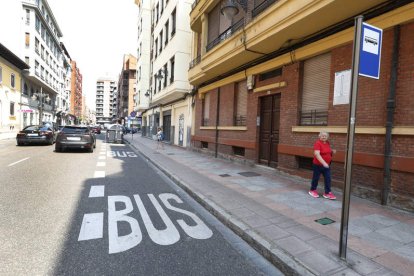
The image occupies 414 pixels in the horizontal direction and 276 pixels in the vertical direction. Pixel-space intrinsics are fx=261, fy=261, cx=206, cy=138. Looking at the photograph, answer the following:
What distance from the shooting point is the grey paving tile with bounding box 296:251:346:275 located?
296 centimetres

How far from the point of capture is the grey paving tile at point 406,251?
3357 millimetres

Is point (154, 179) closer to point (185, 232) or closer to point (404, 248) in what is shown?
point (185, 232)

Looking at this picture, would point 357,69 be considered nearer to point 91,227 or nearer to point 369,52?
point 369,52

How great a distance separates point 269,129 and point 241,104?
95.4 inches

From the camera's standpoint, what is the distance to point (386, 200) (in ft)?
17.9

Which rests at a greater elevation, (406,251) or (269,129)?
(269,129)

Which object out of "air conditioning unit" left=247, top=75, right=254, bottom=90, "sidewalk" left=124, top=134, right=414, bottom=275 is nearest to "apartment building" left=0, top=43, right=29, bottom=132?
"air conditioning unit" left=247, top=75, right=254, bottom=90

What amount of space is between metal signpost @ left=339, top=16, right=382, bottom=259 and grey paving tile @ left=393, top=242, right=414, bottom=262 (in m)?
0.91

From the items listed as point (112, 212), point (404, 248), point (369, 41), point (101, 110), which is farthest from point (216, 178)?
point (101, 110)

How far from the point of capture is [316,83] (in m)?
7.81

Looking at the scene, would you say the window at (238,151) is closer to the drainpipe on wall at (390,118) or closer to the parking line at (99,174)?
the parking line at (99,174)

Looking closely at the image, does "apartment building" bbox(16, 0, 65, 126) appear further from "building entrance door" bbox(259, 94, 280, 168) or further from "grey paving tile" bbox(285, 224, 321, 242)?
"grey paving tile" bbox(285, 224, 321, 242)

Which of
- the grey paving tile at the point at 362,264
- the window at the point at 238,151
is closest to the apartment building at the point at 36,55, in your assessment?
the window at the point at 238,151

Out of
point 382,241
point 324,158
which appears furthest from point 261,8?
point 382,241
